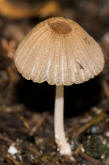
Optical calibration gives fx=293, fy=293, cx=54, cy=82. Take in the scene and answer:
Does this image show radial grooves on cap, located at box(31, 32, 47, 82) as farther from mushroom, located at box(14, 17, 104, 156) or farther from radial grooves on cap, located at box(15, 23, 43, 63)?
radial grooves on cap, located at box(15, 23, 43, 63)

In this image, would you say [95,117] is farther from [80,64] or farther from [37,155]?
[80,64]

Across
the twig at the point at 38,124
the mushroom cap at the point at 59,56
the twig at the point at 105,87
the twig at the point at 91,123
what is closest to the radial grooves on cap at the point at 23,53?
the mushroom cap at the point at 59,56

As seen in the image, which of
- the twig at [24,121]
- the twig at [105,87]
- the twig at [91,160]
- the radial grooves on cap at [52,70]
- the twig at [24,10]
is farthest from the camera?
the twig at [24,10]

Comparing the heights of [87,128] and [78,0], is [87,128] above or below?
below

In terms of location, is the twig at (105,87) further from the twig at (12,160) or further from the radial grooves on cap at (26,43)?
the radial grooves on cap at (26,43)

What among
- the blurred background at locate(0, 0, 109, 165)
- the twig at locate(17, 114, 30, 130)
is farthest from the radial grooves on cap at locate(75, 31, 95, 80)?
the twig at locate(17, 114, 30, 130)

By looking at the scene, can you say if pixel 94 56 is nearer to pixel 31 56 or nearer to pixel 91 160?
pixel 31 56

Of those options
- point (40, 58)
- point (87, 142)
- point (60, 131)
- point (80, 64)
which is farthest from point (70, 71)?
point (87, 142)
